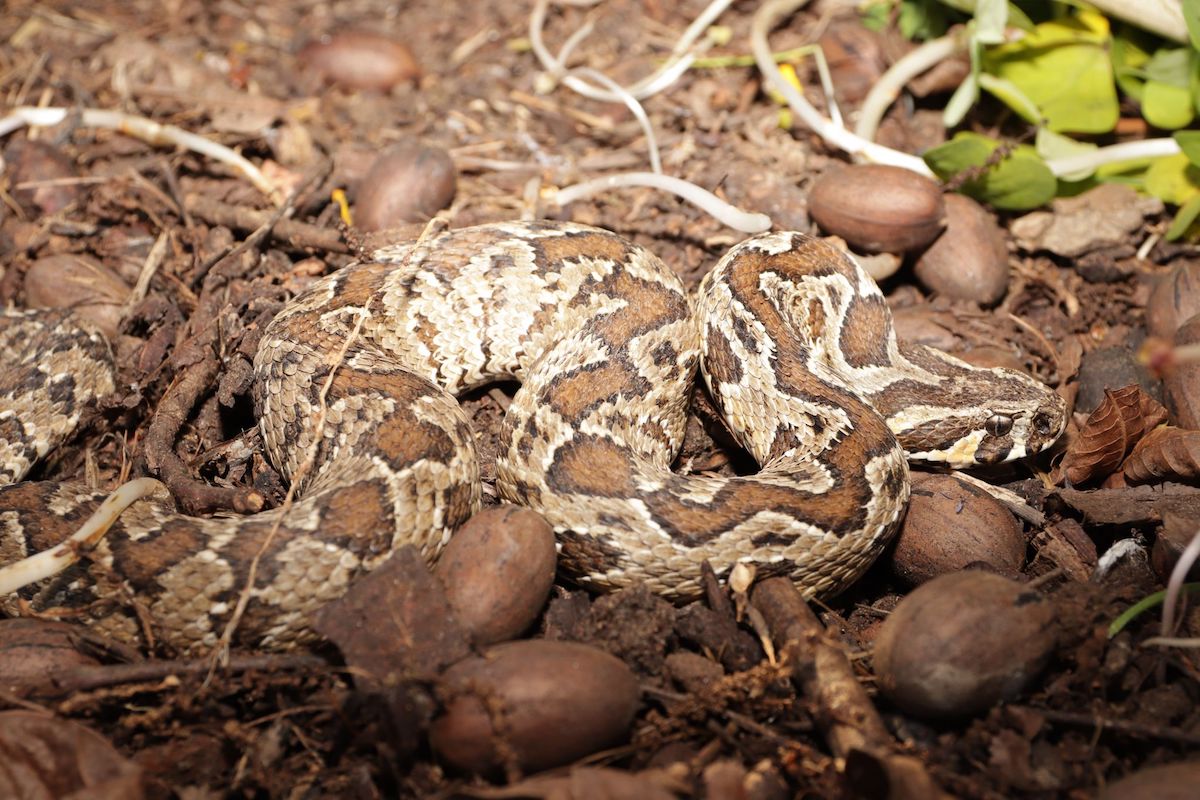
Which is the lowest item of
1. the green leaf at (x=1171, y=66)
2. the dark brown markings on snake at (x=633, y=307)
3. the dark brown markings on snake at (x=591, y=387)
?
the dark brown markings on snake at (x=591, y=387)

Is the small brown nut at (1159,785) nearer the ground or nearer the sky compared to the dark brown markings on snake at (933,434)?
nearer the sky

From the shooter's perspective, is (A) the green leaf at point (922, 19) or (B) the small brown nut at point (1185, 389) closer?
(B) the small brown nut at point (1185, 389)

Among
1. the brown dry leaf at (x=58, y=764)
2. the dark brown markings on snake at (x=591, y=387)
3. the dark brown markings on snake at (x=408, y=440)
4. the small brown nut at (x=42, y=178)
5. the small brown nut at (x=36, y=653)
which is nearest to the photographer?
the brown dry leaf at (x=58, y=764)

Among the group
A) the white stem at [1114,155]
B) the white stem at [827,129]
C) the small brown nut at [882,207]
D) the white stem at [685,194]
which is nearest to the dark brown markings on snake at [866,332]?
the small brown nut at [882,207]

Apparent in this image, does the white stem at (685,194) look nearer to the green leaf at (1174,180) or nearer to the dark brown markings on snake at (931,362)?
the dark brown markings on snake at (931,362)

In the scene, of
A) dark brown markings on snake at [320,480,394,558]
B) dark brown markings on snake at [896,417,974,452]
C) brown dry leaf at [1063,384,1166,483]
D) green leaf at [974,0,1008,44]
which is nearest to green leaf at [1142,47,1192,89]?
green leaf at [974,0,1008,44]

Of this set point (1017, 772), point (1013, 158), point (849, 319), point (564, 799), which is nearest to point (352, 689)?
point (564, 799)

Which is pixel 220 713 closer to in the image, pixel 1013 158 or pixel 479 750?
pixel 479 750
